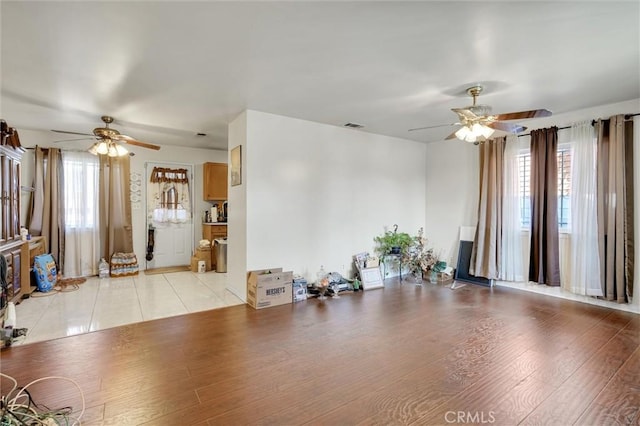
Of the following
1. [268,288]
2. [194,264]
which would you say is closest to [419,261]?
[268,288]

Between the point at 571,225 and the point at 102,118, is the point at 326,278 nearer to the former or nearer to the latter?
the point at 571,225

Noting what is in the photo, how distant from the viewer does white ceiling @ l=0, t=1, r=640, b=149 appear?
207 cm

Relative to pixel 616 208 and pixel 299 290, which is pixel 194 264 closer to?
pixel 299 290

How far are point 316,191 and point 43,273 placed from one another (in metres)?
4.31

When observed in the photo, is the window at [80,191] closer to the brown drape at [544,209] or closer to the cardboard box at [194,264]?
the cardboard box at [194,264]

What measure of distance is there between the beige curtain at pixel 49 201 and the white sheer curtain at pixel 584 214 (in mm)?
8192

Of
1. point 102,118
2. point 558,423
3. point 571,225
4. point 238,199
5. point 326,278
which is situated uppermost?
point 102,118

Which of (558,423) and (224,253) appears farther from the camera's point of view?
(224,253)

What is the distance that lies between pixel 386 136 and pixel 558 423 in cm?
467

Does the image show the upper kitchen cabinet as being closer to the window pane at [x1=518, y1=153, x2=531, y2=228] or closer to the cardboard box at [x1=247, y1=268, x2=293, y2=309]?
the cardboard box at [x1=247, y1=268, x2=293, y2=309]

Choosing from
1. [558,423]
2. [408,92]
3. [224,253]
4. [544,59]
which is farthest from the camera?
[224,253]

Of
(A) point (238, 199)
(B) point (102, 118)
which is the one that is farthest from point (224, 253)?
(B) point (102, 118)

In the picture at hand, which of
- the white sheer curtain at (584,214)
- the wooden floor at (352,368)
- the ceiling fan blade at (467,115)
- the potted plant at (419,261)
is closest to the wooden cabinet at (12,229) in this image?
the wooden floor at (352,368)

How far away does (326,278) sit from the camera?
4.61 metres
